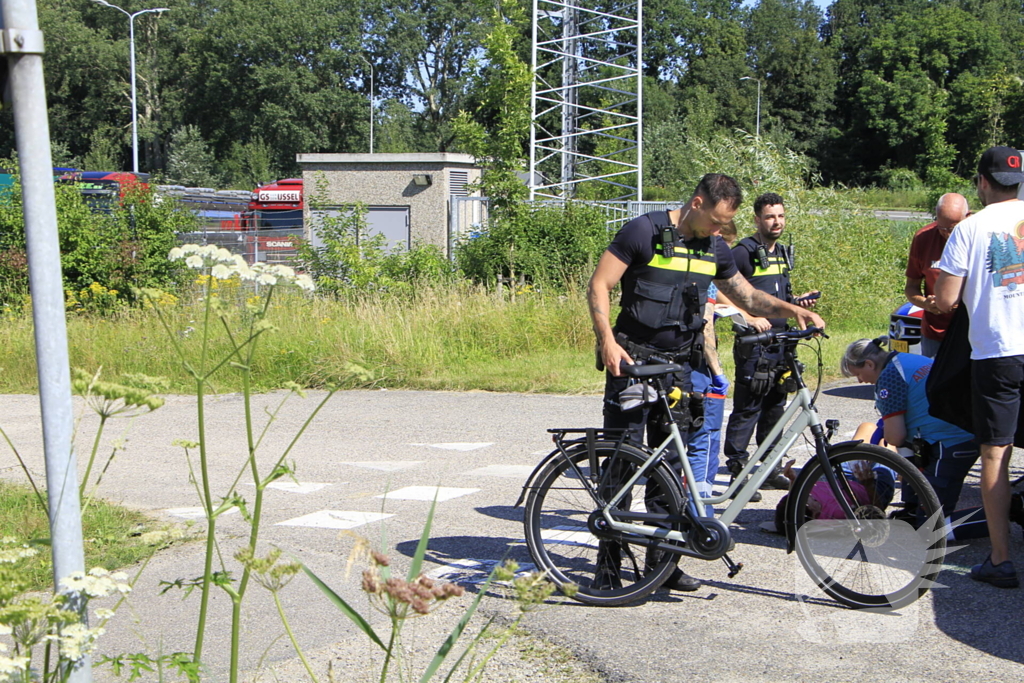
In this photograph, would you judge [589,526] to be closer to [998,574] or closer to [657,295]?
[657,295]

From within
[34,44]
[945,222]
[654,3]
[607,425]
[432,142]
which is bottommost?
[607,425]

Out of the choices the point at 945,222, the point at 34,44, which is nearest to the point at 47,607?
the point at 34,44

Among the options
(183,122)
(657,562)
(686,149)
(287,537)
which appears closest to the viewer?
(657,562)

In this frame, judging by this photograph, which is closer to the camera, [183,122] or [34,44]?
[34,44]

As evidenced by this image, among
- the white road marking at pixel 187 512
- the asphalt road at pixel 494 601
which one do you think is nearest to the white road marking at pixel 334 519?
the asphalt road at pixel 494 601

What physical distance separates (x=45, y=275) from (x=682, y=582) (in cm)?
323

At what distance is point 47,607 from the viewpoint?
2.19m

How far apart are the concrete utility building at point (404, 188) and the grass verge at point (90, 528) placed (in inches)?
656

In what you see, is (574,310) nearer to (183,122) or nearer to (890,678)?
(890,678)

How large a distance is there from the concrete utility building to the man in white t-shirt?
1835cm

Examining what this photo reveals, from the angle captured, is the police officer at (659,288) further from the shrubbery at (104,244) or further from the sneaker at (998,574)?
the shrubbery at (104,244)

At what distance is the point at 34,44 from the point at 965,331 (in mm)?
3962

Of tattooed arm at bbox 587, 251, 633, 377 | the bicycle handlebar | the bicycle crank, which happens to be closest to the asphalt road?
the bicycle crank

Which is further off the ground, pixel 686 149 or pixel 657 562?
pixel 686 149
